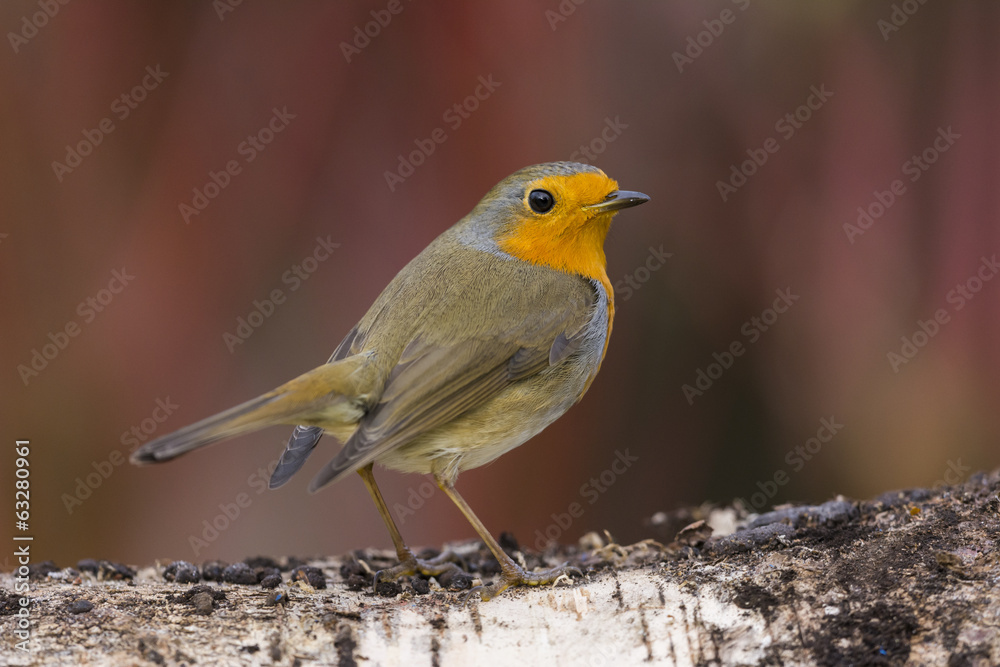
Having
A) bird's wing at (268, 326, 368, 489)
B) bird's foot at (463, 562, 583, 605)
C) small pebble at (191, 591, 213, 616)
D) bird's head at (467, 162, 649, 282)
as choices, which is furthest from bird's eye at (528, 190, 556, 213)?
small pebble at (191, 591, 213, 616)

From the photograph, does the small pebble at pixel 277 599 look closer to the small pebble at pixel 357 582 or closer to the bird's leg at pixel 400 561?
the small pebble at pixel 357 582

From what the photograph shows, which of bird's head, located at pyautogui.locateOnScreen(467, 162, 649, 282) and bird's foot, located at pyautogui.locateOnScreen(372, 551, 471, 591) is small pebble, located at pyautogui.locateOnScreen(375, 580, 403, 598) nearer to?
bird's foot, located at pyautogui.locateOnScreen(372, 551, 471, 591)

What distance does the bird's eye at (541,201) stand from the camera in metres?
3.86

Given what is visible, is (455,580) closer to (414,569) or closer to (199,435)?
(414,569)

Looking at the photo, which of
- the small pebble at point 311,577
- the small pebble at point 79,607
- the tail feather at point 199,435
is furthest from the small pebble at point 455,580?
the small pebble at point 79,607

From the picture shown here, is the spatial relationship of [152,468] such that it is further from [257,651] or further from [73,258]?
[257,651]

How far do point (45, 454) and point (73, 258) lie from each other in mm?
907

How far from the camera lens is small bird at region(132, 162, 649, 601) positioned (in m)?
3.14

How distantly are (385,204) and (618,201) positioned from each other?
3.75ft

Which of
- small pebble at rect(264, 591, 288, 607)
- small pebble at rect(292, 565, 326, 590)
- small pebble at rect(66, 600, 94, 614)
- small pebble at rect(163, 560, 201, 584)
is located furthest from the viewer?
small pebble at rect(163, 560, 201, 584)

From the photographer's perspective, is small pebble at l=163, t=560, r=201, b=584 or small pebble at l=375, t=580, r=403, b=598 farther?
small pebble at l=163, t=560, r=201, b=584

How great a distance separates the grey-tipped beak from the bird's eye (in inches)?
6.0

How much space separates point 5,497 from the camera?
4.10 meters

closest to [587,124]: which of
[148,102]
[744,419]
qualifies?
[744,419]
